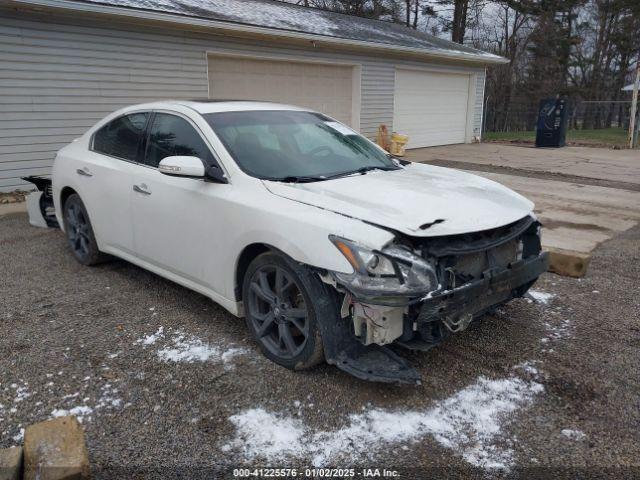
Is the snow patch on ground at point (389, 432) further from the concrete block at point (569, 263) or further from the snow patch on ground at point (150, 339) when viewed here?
the concrete block at point (569, 263)

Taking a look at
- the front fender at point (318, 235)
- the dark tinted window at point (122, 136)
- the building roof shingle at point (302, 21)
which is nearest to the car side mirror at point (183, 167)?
the front fender at point (318, 235)

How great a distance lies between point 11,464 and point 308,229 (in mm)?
1770

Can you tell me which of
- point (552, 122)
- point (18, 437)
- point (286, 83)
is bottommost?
point (18, 437)

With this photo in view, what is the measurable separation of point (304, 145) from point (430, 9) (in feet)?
94.7

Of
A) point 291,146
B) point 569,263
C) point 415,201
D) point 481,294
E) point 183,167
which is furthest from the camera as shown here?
point 569,263

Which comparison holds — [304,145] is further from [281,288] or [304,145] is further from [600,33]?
[600,33]

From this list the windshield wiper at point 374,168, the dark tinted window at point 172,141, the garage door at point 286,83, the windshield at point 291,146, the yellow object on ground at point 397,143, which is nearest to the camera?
the windshield at point 291,146

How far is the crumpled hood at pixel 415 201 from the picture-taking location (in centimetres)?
298

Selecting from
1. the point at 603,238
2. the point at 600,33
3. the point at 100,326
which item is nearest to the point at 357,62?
the point at 603,238

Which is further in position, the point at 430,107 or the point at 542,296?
the point at 430,107

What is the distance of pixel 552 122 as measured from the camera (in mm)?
18016

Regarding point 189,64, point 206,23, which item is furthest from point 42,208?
point 206,23

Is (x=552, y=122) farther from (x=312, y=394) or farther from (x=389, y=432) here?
(x=389, y=432)

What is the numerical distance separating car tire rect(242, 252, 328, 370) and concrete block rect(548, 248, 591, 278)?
2.87 m
